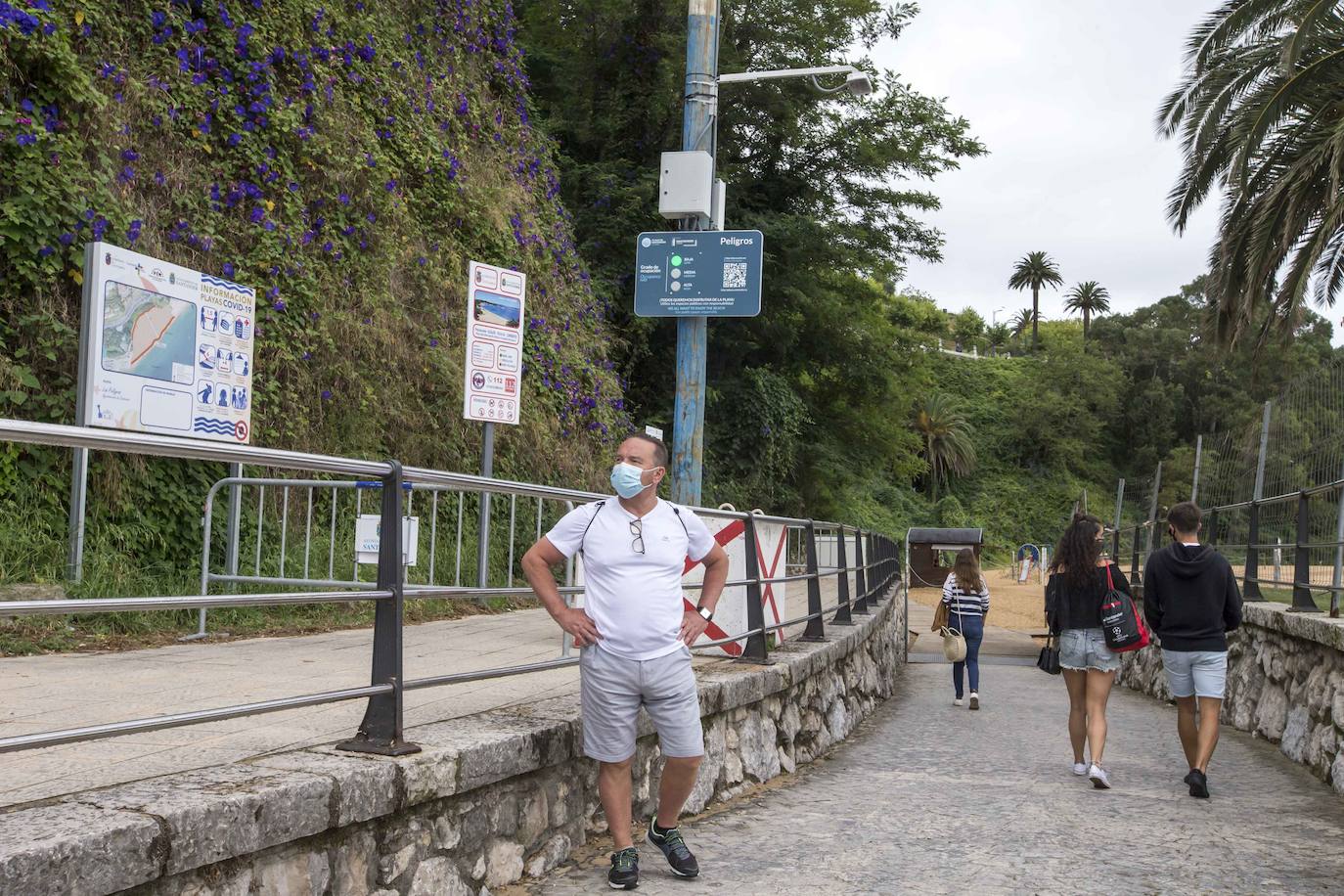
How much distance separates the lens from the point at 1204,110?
15.5 metres

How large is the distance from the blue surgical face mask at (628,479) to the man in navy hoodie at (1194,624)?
4276 mm

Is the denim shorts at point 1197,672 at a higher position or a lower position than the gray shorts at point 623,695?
lower

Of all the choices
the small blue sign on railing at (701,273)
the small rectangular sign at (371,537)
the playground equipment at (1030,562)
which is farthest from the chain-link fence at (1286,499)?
the playground equipment at (1030,562)

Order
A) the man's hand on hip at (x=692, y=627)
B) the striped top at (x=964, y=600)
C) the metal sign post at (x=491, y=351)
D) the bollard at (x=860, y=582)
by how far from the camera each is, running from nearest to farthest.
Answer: the man's hand on hip at (x=692, y=627) → the metal sign post at (x=491, y=351) → the striped top at (x=964, y=600) → the bollard at (x=860, y=582)

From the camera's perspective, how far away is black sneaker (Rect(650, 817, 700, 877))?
15.0 ft

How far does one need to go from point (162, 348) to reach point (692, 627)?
450 centimetres

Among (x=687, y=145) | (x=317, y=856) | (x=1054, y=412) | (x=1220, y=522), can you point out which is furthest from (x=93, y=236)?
(x=1054, y=412)

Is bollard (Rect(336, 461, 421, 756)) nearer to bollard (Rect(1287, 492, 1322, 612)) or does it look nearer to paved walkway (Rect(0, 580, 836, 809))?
paved walkway (Rect(0, 580, 836, 809))

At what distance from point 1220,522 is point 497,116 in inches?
436

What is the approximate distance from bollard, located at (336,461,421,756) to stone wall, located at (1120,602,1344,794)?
594 centimetres

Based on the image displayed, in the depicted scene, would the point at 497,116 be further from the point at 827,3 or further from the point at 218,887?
the point at 218,887

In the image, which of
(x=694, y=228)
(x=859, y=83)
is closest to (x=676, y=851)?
(x=694, y=228)

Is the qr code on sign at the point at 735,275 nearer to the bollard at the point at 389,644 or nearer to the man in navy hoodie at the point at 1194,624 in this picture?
the man in navy hoodie at the point at 1194,624

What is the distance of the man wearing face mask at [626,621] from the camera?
4.35 meters
